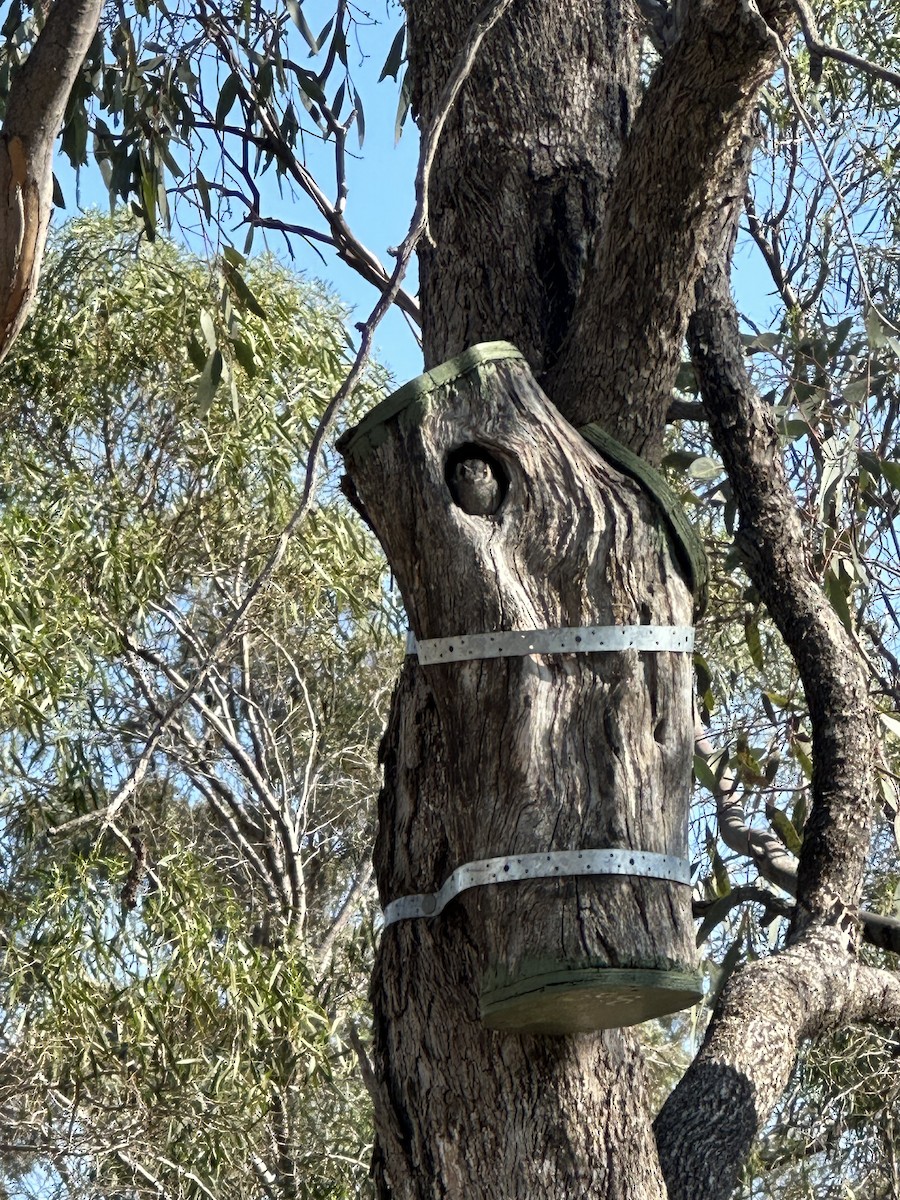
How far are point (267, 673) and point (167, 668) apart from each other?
155 cm

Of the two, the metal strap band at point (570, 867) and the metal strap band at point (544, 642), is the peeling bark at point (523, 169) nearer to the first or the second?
the metal strap band at point (544, 642)

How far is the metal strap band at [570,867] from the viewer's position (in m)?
1.40

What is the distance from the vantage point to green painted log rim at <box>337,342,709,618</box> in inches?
59.9

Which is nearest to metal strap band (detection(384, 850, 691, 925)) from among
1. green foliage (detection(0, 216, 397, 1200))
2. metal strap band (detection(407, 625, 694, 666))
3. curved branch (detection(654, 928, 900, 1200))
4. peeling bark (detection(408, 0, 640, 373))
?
metal strap band (detection(407, 625, 694, 666))

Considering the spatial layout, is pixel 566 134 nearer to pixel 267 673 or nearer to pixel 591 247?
pixel 591 247

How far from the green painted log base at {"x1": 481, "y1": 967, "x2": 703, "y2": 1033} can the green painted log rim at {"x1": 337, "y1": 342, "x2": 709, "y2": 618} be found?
1.48 feet

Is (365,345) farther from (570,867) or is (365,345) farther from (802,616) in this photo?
(802,616)

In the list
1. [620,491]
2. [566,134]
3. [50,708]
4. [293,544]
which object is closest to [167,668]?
[293,544]

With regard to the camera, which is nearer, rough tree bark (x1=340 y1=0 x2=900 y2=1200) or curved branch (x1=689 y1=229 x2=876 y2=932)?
rough tree bark (x1=340 y1=0 x2=900 y2=1200)

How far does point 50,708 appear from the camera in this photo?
4.33 metres

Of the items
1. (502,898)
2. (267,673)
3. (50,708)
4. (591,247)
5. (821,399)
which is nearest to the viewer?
(502,898)

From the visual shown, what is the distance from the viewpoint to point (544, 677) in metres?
1.45

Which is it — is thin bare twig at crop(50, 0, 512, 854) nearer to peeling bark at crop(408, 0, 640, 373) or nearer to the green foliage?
peeling bark at crop(408, 0, 640, 373)

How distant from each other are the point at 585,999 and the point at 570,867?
0.12m
